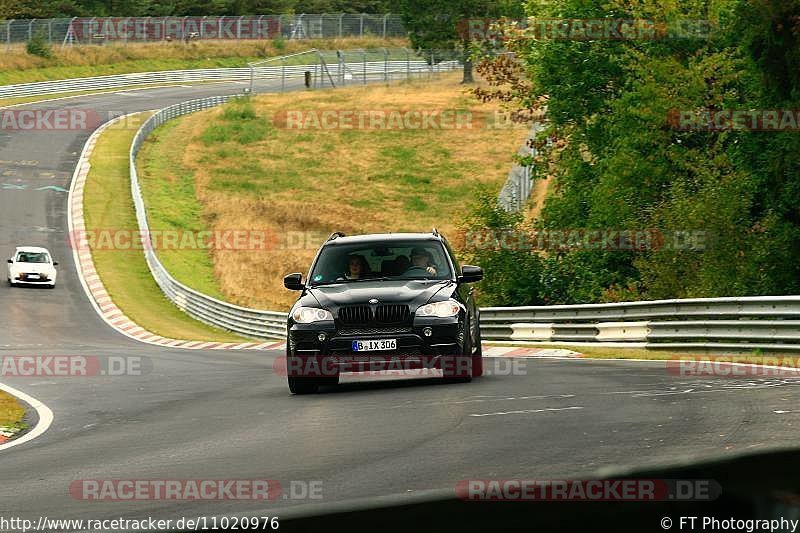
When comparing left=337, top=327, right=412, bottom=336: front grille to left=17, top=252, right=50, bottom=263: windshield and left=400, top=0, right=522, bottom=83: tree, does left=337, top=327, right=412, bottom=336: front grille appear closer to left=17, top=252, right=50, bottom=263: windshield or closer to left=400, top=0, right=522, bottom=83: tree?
left=17, top=252, right=50, bottom=263: windshield

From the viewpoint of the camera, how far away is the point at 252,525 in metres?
2.51

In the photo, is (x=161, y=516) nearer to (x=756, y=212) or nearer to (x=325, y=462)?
(x=325, y=462)

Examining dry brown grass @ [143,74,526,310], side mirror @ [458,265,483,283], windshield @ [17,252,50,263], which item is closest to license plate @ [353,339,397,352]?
side mirror @ [458,265,483,283]

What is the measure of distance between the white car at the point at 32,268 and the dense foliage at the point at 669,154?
618 inches

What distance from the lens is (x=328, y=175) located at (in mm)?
65750

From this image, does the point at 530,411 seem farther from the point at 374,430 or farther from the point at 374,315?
the point at 374,315

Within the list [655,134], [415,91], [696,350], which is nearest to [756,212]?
[655,134]

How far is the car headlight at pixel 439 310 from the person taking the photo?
47.2 ft

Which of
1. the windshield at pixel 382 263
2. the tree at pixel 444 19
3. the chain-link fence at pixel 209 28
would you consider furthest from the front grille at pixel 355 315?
the chain-link fence at pixel 209 28

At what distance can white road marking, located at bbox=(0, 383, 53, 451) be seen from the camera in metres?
12.2

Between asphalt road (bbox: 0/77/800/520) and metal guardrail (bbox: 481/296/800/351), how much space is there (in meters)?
1.86

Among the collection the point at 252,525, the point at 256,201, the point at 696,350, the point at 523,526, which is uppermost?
the point at 523,526

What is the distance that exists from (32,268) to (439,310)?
31.4m

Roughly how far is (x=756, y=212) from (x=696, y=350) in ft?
29.9
